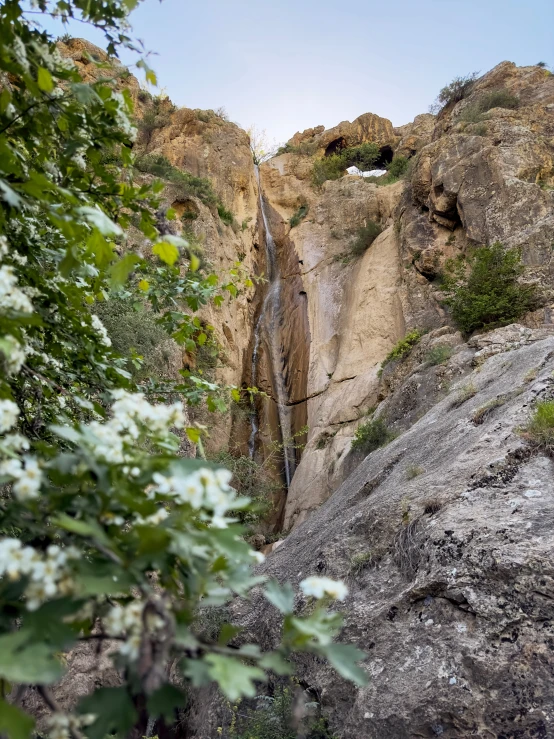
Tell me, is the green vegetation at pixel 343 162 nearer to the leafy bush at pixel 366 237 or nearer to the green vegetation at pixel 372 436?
the leafy bush at pixel 366 237

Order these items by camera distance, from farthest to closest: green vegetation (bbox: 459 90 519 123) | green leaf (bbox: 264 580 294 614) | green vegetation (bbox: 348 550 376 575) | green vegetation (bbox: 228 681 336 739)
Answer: green vegetation (bbox: 459 90 519 123), green vegetation (bbox: 348 550 376 575), green vegetation (bbox: 228 681 336 739), green leaf (bbox: 264 580 294 614)

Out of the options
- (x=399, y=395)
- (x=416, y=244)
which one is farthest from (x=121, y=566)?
(x=416, y=244)

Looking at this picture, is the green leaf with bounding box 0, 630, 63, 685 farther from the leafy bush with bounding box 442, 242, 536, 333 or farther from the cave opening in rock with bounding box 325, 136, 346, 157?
the cave opening in rock with bounding box 325, 136, 346, 157

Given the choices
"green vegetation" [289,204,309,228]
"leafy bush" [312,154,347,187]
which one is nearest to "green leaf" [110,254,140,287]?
"green vegetation" [289,204,309,228]

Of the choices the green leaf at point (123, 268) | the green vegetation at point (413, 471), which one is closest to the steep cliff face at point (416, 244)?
the green vegetation at point (413, 471)

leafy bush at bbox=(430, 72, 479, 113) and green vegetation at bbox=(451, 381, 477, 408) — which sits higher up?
leafy bush at bbox=(430, 72, 479, 113)

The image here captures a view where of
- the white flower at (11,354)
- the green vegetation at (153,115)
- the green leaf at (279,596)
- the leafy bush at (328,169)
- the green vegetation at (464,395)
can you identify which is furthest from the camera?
the leafy bush at (328,169)

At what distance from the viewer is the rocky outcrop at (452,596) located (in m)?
2.91

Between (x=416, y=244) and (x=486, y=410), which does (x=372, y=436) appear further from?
(x=416, y=244)

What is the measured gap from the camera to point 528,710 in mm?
2729

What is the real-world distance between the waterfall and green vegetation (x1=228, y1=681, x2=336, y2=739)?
1234 centimetres

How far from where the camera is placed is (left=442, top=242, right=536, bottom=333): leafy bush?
40.2ft

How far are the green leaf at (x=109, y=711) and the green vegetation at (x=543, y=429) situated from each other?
4359 mm

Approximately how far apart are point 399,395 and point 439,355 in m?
1.37
